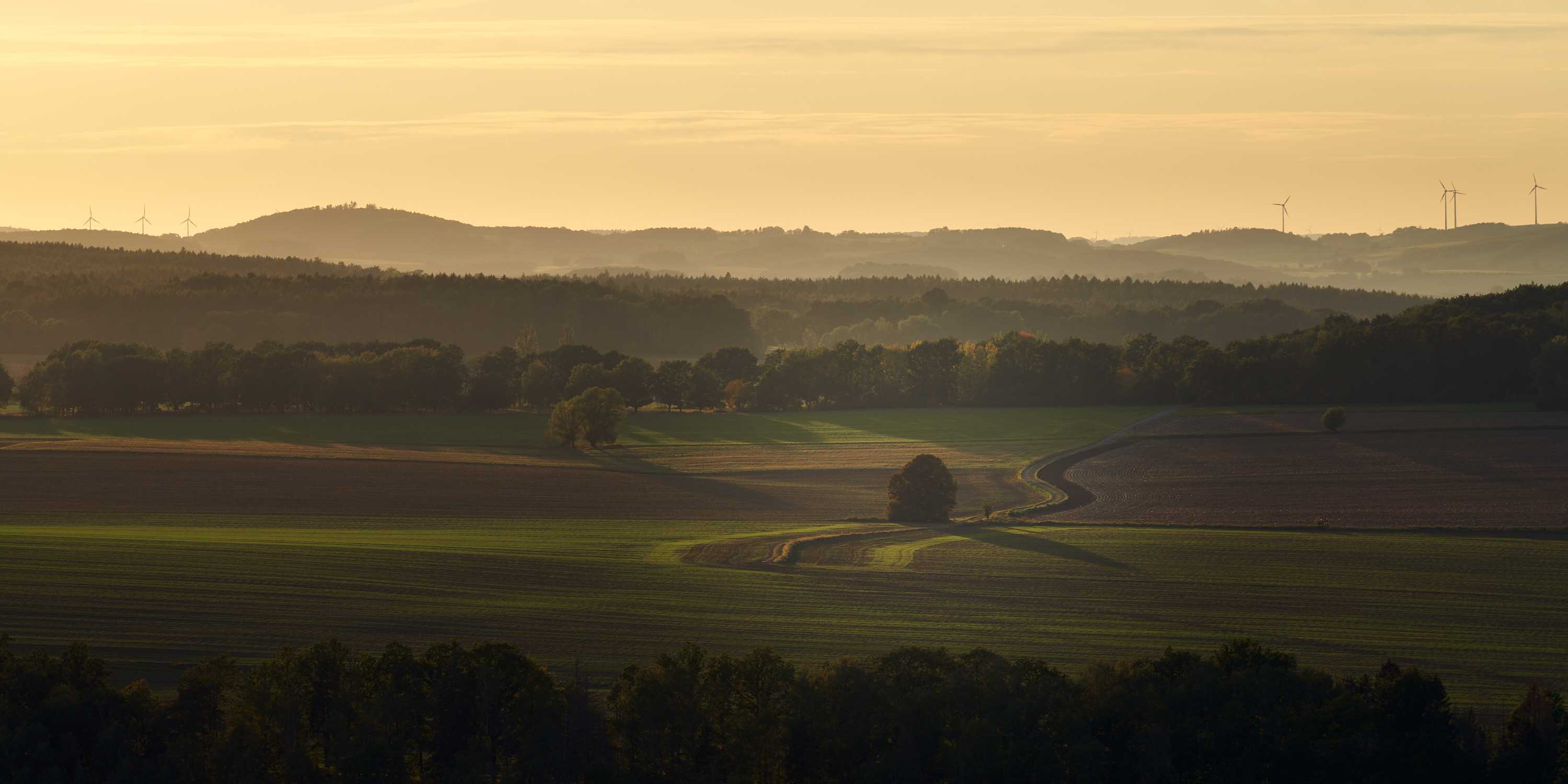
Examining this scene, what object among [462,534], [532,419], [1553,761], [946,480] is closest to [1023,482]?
[946,480]

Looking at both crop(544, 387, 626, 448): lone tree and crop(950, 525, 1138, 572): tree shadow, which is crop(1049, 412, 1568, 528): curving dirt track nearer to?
crop(950, 525, 1138, 572): tree shadow

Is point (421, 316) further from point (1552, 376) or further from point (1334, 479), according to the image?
point (1552, 376)

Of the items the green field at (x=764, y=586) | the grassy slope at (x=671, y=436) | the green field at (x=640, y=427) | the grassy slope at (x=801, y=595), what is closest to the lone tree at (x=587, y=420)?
the grassy slope at (x=671, y=436)

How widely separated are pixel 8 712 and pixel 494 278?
161218mm

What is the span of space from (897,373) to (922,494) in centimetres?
4808

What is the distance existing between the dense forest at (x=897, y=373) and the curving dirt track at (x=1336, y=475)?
26.4 feet

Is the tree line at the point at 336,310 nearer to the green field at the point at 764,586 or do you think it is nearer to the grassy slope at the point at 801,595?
the green field at the point at 764,586

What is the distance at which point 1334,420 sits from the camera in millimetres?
87375

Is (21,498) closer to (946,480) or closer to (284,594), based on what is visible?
(284,594)

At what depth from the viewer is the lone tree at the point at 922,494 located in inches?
2589

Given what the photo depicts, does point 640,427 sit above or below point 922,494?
above

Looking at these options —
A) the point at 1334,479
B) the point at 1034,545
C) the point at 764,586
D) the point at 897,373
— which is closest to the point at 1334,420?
the point at 1334,479

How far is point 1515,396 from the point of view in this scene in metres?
94.9

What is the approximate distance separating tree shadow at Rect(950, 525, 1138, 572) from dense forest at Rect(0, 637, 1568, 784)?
20.4m
